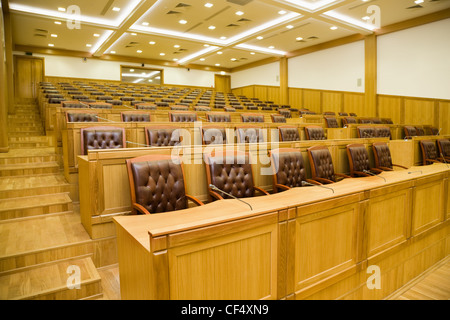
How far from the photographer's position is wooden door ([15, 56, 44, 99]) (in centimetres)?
537

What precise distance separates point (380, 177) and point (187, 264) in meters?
0.88

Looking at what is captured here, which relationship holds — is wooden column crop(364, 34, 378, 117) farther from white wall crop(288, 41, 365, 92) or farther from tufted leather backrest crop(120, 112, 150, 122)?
tufted leather backrest crop(120, 112, 150, 122)

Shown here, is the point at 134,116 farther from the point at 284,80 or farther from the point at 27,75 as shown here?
the point at 27,75

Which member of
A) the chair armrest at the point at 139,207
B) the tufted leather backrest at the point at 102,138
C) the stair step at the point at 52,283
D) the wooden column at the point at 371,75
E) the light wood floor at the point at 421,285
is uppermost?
the wooden column at the point at 371,75

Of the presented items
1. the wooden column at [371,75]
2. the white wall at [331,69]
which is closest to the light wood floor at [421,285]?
the wooden column at [371,75]

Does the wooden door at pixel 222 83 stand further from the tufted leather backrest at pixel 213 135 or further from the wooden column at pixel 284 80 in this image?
the tufted leather backrest at pixel 213 135

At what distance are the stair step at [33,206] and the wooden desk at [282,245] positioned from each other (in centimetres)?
66

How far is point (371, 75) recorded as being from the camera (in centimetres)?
429

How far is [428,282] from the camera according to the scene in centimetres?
118

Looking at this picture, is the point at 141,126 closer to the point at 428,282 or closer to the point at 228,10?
the point at 428,282

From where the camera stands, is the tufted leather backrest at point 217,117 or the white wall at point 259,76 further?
the white wall at point 259,76

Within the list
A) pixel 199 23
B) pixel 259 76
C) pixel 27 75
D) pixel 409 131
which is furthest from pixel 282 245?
pixel 27 75

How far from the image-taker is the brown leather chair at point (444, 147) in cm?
226

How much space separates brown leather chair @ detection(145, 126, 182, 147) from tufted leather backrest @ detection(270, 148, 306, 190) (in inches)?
22.1
